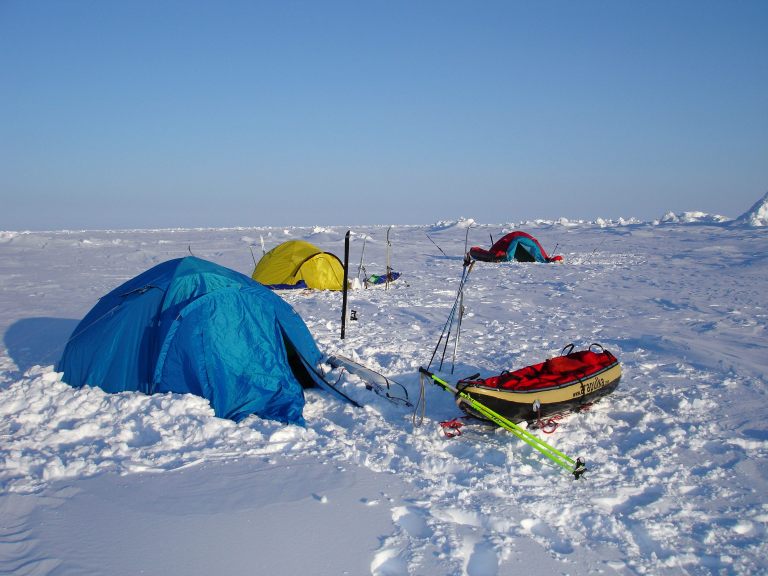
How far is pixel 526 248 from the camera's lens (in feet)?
76.7

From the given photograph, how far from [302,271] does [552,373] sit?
32.9 ft

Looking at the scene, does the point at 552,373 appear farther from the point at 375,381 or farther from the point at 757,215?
the point at 757,215

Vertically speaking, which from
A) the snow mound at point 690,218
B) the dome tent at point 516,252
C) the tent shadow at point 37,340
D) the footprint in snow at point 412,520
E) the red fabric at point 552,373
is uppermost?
the snow mound at point 690,218

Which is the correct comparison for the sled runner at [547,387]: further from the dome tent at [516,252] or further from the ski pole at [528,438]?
the dome tent at [516,252]

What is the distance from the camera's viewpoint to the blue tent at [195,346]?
263 inches

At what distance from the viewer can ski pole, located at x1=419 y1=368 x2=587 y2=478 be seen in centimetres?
537

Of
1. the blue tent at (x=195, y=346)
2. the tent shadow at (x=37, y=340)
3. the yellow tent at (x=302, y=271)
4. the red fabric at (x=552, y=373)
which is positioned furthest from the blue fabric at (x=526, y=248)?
the blue tent at (x=195, y=346)

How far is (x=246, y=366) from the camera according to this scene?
270 inches

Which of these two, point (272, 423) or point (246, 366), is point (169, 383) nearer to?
point (246, 366)

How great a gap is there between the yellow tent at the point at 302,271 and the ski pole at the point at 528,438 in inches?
394

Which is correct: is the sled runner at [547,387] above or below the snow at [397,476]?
above

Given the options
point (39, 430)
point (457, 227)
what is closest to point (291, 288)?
point (39, 430)

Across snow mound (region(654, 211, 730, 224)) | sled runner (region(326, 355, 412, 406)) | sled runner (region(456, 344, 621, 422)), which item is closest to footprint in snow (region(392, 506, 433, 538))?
sled runner (region(456, 344, 621, 422))

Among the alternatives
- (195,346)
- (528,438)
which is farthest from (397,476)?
(195,346)
